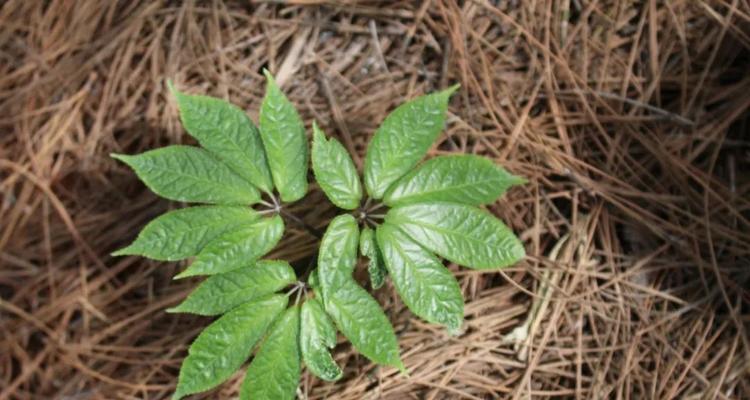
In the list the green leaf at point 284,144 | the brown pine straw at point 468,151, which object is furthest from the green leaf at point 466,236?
the brown pine straw at point 468,151

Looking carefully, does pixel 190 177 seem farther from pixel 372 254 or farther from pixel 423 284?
pixel 423 284

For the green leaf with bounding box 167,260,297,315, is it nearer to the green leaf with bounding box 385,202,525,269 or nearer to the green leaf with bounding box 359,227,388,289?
the green leaf with bounding box 359,227,388,289

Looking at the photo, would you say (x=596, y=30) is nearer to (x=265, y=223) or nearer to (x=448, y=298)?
(x=448, y=298)

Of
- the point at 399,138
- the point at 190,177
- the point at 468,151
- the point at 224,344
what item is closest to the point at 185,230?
the point at 190,177

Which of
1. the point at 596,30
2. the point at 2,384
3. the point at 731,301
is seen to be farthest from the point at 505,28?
the point at 2,384

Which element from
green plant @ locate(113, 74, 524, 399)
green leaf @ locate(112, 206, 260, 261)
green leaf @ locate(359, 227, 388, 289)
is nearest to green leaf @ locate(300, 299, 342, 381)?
green plant @ locate(113, 74, 524, 399)

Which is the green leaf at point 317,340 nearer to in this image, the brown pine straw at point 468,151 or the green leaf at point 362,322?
the green leaf at point 362,322
